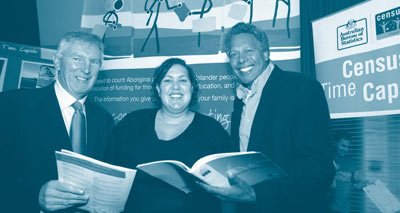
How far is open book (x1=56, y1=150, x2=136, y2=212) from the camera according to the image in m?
1.31

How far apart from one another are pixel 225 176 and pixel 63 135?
36.4 inches

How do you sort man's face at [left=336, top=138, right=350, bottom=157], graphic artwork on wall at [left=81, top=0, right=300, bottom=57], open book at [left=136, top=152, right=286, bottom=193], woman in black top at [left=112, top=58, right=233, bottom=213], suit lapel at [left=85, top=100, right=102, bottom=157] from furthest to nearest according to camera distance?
1. graphic artwork on wall at [left=81, top=0, right=300, bottom=57]
2. man's face at [left=336, top=138, right=350, bottom=157]
3. suit lapel at [left=85, top=100, right=102, bottom=157]
4. woman in black top at [left=112, top=58, right=233, bottom=213]
5. open book at [left=136, top=152, right=286, bottom=193]

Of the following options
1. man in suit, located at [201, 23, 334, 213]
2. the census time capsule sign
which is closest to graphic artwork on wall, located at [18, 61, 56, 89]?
man in suit, located at [201, 23, 334, 213]

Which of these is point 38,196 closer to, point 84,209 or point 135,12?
point 84,209

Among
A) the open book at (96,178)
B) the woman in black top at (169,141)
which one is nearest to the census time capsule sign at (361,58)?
the woman in black top at (169,141)

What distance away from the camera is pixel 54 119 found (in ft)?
5.59

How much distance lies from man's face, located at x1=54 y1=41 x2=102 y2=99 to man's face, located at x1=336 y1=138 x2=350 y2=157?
1.88 metres

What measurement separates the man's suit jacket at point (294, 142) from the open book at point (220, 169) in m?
0.11

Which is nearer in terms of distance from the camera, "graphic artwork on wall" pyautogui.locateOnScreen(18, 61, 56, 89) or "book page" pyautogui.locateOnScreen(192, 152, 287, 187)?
"book page" pyautogui.locateOnScreen(192, 152, 287, 187)

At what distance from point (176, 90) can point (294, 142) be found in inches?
31.7

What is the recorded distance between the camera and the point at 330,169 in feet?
5.08

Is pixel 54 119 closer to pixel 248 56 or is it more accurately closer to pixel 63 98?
pixel 63 98

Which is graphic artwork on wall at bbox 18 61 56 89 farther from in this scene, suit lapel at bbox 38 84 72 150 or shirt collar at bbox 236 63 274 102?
shirt collar at bbox 236 63 274 102

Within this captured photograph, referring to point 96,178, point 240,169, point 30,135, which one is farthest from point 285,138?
point 30,135
